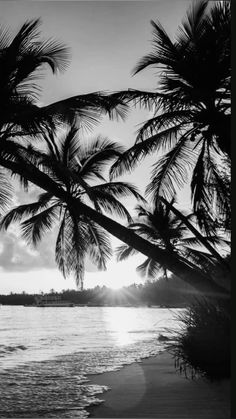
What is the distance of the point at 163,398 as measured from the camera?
604 centimetres

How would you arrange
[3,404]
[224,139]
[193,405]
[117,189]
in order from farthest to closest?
[117,189], [224,139], [3,404], [193,405]

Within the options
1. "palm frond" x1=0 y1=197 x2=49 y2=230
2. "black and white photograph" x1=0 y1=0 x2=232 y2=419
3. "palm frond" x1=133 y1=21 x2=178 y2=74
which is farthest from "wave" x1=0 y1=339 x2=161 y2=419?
"palm frond" x1=133 y1=21 x2=178 y2=74

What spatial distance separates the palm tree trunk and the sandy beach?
4.92ft

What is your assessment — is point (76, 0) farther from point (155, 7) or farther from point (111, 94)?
point (111, 94)

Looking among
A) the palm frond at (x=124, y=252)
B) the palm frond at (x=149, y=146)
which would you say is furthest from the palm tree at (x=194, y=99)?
the palm frond at (x=124, y=252)

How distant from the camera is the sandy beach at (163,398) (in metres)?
5.20

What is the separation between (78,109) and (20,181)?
249cm

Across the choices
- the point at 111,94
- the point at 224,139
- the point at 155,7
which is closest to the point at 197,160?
the point at 224,139

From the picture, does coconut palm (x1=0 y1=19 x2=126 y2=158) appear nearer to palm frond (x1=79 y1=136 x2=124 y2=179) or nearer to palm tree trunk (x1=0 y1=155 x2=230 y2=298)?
palm tree trunk (x1=0 y1=155 x2=230 y2=298)

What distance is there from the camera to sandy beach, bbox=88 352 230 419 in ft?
17.1

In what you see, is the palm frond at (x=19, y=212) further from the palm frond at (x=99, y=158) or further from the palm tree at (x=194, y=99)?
the palm tree at (x=194, y=99)

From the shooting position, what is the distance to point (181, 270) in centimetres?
733

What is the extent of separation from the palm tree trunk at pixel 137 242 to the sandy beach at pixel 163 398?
4.92 ft

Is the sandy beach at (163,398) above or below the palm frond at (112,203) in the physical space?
below
